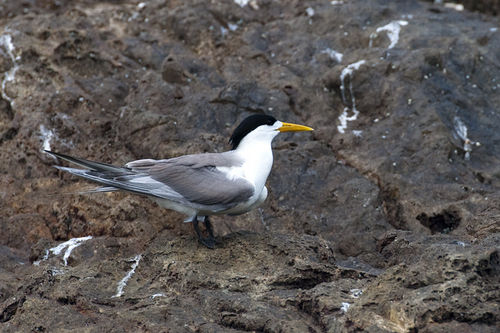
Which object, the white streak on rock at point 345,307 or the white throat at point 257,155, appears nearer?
the white streak on rock at point 345,307

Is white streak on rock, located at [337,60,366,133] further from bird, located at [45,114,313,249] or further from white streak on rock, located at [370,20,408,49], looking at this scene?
bird, located at [45,114,313,249]

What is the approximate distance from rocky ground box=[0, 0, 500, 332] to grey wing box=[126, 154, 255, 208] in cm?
35

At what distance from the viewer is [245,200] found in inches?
223

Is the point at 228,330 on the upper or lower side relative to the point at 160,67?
upper

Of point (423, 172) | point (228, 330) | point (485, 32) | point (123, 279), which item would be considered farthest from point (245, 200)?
point (485, 32)

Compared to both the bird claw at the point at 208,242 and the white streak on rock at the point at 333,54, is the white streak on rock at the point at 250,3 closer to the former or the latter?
the white streak on rock at the point at 333,54

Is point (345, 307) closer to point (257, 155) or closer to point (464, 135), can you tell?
point (257, 155)

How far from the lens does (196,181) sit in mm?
5703

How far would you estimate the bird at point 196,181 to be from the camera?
5.61 m

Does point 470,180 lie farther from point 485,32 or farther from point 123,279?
point 123,279

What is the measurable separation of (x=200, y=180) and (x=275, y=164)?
1735mm

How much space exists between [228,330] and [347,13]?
5902 millimetres

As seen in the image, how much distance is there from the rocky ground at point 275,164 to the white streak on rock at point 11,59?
28mm

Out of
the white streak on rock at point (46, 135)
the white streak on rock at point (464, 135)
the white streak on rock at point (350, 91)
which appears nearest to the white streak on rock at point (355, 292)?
the white streak on rock at point (464, 135)
